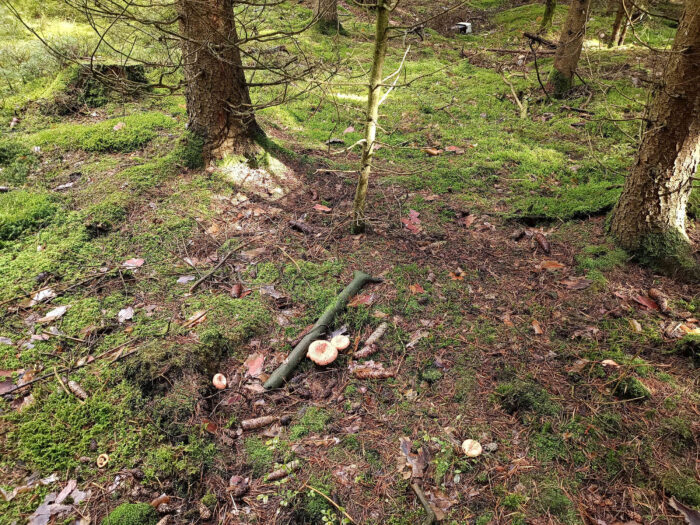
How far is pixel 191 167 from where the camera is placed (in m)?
4.96

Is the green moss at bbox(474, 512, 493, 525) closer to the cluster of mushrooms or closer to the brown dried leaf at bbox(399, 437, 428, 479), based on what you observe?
the brown dried leaf at bbox(399, 437, 428, 479)

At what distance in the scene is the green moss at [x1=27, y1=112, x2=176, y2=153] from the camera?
539 cm

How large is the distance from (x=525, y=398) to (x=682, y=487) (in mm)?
932

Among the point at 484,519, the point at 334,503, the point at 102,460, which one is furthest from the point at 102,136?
the point at 484,519

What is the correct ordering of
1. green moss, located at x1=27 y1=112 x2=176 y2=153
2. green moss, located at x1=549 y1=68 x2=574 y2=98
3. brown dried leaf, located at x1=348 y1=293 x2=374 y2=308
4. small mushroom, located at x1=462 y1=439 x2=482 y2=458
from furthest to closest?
green moss, located at x1=549 y1=68 x2=574 y2=98 < green moss, located at x1=27 y1=112 x2=176 y2=153 < brown dried leaf, located at x1=348 y1=293 x2=374 y2=308 < small mushroom, located at x1=462 y1=439 x2=482 y2=458

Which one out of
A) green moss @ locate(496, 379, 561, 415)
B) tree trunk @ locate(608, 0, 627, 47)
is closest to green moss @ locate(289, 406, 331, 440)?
green moss @ locate(496, 379, 561, 415)

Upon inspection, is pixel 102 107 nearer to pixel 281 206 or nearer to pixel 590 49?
pixel 281 206

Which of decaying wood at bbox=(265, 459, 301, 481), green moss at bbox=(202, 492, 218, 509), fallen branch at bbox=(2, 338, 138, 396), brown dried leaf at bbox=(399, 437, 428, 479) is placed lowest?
green moss at bbox=(202, 492, 218, 509)

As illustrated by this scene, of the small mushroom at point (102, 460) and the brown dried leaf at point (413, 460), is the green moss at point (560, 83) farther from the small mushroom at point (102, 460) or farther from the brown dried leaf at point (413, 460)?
the small mushroom at point (102, 460)

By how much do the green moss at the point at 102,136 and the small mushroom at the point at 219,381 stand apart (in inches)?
155

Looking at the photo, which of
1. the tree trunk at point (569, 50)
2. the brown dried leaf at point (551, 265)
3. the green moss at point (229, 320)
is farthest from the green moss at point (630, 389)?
the tree trunk at point (569, 50)

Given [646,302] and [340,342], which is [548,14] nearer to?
[646,302]

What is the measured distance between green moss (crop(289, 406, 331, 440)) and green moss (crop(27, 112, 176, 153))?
4.59 m

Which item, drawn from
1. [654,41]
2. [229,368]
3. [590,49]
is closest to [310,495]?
[229,368]
